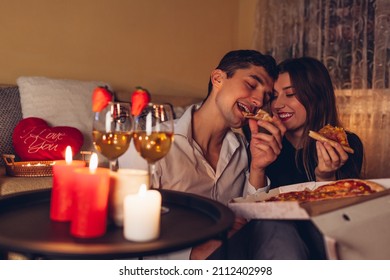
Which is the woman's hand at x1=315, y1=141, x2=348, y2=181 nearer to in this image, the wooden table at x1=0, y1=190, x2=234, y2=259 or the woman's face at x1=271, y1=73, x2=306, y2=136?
the woman's face at x1=271, y1=73, x2=306, y2=136

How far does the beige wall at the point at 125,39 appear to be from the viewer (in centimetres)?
232

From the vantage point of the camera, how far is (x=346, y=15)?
91.9 inches

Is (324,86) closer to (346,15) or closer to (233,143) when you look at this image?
(233,143)

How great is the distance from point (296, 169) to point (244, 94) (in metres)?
0.46

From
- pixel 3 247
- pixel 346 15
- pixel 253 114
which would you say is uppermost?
pixel 346 15

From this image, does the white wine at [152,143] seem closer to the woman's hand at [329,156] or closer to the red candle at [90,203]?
the red candle at [90,203]

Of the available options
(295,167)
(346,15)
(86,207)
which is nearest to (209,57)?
(346,15)

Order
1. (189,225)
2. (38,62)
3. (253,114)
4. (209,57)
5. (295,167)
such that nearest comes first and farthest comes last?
(189,225) → (253,114) → (295,167) → (38,62) → (209,57)

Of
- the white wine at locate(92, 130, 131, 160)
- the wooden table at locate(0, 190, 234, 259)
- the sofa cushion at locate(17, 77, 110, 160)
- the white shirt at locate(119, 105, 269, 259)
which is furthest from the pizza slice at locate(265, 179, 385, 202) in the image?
the sofa cushion at locate(17, 77, 110, 160)

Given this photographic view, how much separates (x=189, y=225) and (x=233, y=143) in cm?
79

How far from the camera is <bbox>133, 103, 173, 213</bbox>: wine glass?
0.88 metres

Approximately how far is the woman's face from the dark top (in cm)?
15

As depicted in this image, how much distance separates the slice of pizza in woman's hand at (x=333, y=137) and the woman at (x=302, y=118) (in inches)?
7.0

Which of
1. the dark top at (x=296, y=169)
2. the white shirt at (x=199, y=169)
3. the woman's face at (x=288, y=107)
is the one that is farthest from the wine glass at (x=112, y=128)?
the woman's face at (x=288, y=107)
